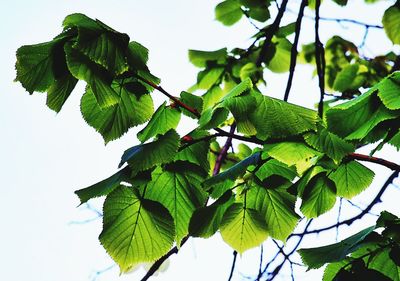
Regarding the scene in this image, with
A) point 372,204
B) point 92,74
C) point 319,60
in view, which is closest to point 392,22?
point 319,60

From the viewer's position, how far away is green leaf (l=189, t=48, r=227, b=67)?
2.11 m

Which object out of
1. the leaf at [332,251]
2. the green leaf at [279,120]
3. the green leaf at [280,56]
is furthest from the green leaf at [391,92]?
the green leaf at [280,56]

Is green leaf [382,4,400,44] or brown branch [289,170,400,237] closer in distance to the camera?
green leaf [382,4,400,44]

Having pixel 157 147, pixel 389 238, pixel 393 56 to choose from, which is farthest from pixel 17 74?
pixel 393 56

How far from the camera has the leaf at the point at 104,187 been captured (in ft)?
2.38

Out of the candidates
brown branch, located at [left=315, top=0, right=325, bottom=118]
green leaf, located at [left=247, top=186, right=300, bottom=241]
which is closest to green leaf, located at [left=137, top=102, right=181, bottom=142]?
green leaf, located at [left=247, top=186, right=300, bottom=241]

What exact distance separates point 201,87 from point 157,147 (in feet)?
4.62

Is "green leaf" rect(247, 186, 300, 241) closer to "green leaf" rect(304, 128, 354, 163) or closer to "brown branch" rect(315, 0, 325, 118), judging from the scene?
"green leaf" rect(304, 128, 354, 163)

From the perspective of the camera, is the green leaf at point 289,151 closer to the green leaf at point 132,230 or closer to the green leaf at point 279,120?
the green leaf at point 279,120

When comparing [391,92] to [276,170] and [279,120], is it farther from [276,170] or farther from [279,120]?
[276,170]

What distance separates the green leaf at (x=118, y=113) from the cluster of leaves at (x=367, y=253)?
40cm

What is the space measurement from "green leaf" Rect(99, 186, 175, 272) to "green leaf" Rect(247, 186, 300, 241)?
0.21m

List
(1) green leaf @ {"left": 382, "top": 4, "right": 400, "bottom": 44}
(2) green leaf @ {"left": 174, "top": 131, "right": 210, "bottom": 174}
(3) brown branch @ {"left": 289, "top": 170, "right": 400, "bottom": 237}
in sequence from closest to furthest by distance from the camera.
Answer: (2) green leaf @ {"left": 174, "top": 131, "right": 210, "bottom": 174} → (1) green leaf @ {"left": 382, "top": 4, "right": 400, "bottom": 44} → (3) brown branch @ {"left": 289, "top": 170, "right": 400, "bottom": 237}

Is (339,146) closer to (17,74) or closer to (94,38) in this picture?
(94,38)
